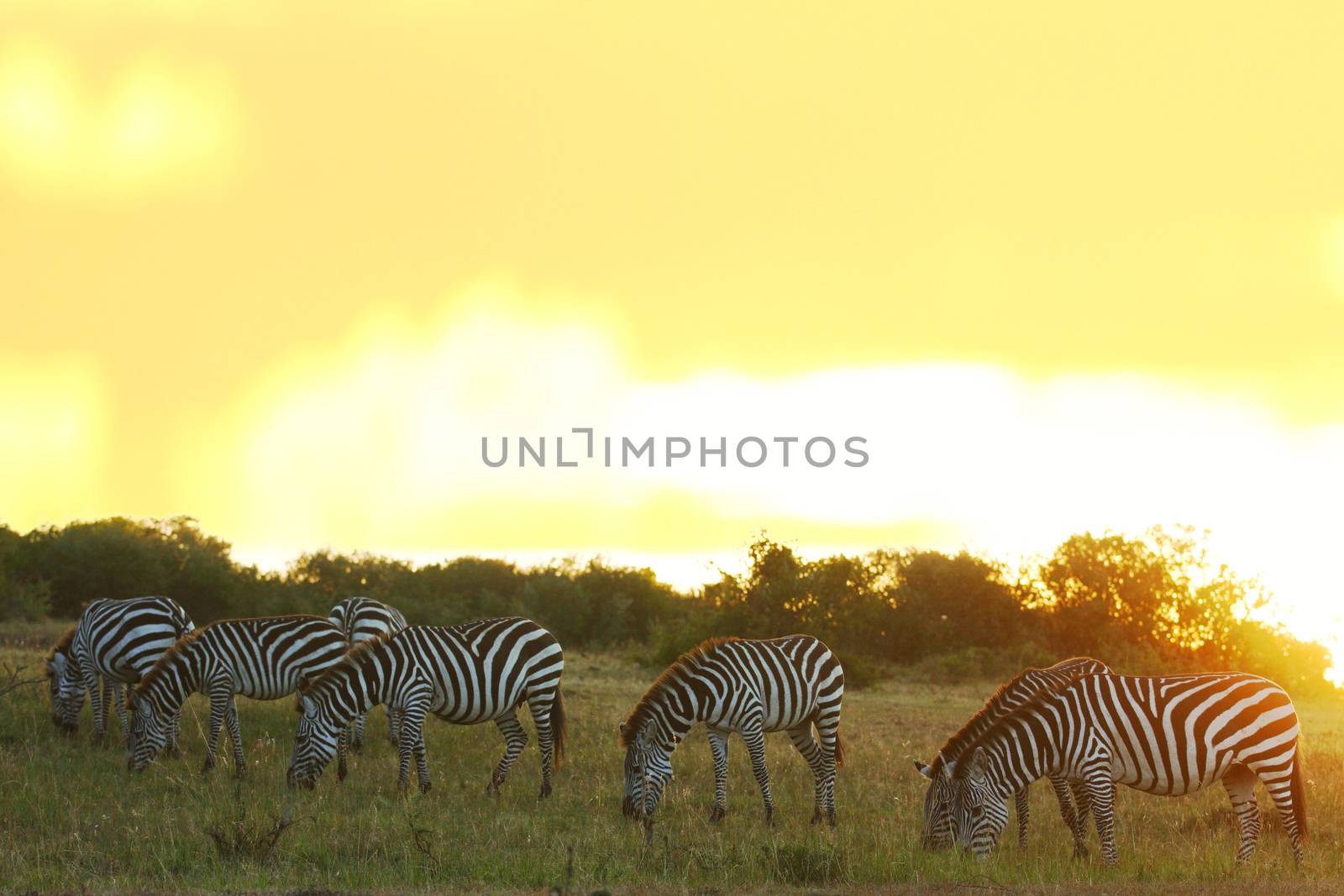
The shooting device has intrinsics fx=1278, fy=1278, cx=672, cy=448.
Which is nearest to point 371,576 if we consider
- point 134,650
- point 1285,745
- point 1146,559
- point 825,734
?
point 1146,559

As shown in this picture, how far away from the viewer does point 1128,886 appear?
10.8 m

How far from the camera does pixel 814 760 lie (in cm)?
1500

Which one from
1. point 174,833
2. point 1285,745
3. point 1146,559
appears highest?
point 1146,559

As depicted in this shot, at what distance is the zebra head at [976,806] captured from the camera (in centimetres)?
1222

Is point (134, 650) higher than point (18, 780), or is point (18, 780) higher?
point (134, 650)

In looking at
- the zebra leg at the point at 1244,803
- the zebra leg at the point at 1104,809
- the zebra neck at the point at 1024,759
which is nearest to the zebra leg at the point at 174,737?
the zebra neck at the point at 1024,759

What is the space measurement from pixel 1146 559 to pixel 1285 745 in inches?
1382

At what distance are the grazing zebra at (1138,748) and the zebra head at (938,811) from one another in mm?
84

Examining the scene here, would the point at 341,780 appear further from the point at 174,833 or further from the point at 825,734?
the point at 825,734

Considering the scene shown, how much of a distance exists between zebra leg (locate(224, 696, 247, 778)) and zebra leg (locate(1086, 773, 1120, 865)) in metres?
10.1

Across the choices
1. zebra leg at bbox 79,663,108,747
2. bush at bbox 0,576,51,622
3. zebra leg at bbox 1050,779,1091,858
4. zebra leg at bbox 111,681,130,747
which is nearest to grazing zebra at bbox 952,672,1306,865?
zebra leg at bbox 1050,779,1091,858

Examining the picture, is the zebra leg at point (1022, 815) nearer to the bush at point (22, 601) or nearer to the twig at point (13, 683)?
the twig at point (13, 683)

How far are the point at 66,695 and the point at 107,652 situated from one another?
115 centimetres

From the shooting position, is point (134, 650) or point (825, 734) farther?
point (134, 650)
